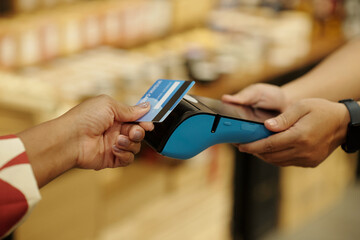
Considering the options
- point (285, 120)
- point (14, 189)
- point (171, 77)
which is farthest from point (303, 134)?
point (171, 77)

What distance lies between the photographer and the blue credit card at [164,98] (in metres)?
1.26

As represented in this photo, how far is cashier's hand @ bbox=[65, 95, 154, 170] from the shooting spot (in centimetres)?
129

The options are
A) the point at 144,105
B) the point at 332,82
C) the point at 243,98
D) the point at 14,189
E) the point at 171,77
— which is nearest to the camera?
the point at 14,189

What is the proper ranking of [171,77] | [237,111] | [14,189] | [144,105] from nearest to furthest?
[14,189]
[144,105]
[237,111]
[171,77]

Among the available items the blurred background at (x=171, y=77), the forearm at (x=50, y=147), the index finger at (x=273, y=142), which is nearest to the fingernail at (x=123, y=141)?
the forearm at (x=50, y=147)

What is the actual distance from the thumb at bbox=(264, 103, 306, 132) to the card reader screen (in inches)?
1.0

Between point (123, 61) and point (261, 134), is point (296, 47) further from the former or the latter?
point (261, 134)

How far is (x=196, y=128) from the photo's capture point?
4.38 ft

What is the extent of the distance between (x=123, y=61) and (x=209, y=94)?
43 centimetres

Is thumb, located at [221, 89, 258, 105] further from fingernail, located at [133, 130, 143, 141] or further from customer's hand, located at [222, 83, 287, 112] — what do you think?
fingernail, located at [133, 130, 143, 141]

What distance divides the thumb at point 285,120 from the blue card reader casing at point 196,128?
0.04 meters

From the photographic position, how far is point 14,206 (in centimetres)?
108

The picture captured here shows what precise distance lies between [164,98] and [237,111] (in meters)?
0.27

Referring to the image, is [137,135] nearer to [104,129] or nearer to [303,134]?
[104,129]
